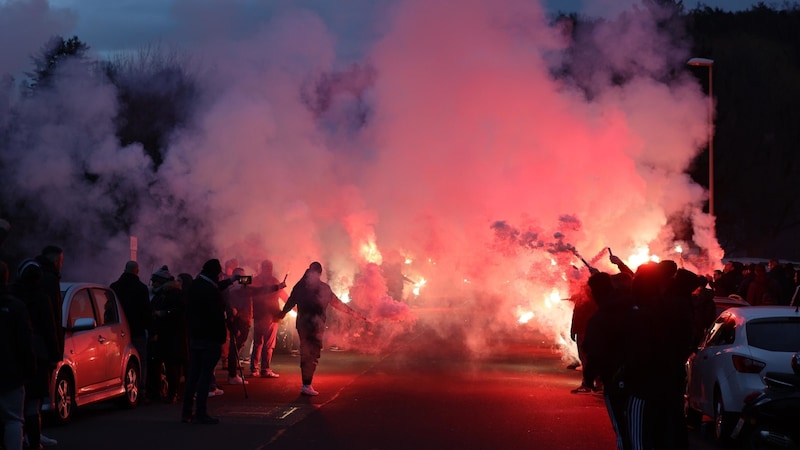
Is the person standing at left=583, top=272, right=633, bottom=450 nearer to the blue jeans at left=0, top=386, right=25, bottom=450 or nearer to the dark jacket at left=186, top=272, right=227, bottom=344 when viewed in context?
the blue jeans at left=0, top=386, right=25, bottom=450

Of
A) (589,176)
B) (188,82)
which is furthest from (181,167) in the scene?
(589,176)

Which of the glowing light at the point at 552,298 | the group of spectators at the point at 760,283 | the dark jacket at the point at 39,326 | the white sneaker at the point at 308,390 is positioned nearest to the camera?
the dark jacket at the point at 39,326

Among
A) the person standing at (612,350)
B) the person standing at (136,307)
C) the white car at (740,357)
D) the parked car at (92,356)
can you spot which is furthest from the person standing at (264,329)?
the person standing at (612,350)

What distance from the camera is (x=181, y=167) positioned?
23625mm

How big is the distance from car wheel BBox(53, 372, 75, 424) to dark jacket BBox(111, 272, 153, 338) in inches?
93.7

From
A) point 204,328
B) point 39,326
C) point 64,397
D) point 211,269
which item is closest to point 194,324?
point 204,328

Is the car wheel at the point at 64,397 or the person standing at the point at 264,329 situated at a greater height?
the person standing at the point at 264,329

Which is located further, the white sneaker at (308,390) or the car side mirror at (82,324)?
the white sneaker at (308,390)

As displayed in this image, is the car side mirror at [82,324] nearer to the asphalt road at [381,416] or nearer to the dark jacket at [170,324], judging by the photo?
the asphalt road at [381,416]

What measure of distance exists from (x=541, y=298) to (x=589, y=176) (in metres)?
3.60

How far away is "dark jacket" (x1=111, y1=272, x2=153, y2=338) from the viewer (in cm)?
1405

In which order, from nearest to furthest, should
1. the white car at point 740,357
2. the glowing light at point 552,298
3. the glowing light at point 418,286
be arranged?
the white car at point 740,357 < the glowing light at point 552,298 < the glowing light at point 418,286

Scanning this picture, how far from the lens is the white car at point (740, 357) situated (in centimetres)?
1050

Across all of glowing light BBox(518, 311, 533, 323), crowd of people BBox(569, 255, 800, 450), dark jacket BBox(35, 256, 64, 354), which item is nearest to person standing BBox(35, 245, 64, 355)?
dark jacket BBox(35, 256, 64, 354)
